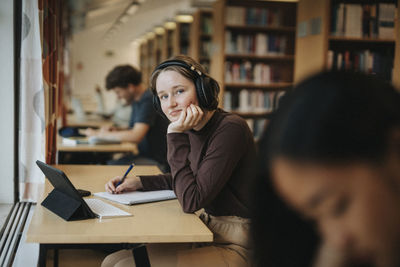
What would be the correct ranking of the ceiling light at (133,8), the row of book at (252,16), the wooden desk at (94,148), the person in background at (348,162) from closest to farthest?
the person in background at (348,162), the wooden desk at (94,148), the row of book at (252,16), the ceiling light at (133,8)

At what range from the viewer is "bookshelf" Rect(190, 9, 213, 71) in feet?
21.6

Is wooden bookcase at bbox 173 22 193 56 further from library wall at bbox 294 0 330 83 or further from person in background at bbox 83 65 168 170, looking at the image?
person in background at bbox 83 65 168 170

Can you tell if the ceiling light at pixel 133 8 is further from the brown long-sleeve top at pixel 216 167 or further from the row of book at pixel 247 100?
the brown long-sleeve top at pixel 216 167

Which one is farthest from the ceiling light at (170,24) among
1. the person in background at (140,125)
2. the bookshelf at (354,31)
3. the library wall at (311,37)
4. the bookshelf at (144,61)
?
the person in background at (140,125)

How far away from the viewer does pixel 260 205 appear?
0.62m

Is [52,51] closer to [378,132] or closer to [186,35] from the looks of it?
[378,132]

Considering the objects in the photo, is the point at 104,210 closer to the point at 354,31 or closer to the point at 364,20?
the point at 354,31

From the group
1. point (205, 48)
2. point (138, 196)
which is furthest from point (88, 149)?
point (205, 48)

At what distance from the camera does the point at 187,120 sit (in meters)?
1.62

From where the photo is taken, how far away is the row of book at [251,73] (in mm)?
5383

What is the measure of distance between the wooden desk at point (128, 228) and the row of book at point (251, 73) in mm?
3875

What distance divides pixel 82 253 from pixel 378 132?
210 centimetres

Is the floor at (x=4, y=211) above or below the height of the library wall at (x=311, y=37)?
below

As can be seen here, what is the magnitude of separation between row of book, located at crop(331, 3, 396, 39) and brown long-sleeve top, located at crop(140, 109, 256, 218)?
289cm
